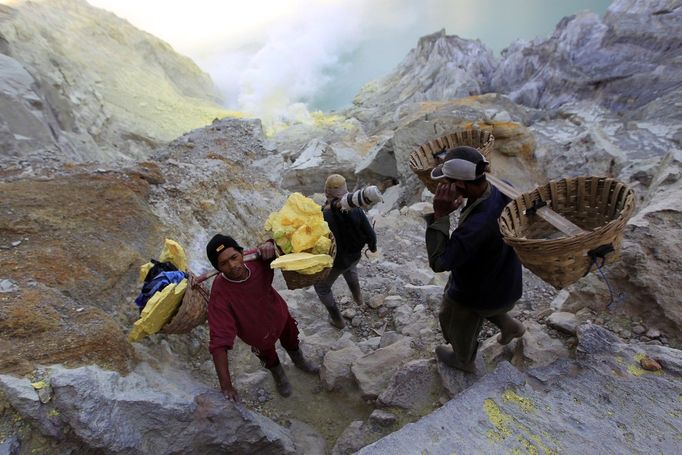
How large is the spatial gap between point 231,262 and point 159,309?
507 millimetres

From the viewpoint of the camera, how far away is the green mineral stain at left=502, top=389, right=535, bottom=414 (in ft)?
7.79

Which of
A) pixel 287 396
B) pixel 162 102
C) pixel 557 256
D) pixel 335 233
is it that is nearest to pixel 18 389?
pixel 287 396

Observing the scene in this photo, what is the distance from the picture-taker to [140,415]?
2.38 m

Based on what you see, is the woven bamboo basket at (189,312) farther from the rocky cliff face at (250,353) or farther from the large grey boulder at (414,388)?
the large grey boulder at (414,388)

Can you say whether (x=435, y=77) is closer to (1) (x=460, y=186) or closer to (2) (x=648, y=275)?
(2) (x=648, y=275)

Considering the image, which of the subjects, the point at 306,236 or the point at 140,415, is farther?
the point at 306,236

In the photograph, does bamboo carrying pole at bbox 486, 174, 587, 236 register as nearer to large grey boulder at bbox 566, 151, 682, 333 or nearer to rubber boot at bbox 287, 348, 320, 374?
large grey boulder at bbox 566, 151, 682, 333

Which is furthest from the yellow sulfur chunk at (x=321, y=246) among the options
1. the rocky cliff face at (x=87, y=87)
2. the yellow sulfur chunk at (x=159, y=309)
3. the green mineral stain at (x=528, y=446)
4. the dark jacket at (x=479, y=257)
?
the rocky cliff face at (x=87, y=87)

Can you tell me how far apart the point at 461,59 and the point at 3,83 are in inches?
1163

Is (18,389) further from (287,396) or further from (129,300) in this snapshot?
(287,396)

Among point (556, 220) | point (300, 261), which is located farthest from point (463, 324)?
point (300, 261)

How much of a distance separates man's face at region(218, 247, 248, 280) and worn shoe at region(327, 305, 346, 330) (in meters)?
1.93

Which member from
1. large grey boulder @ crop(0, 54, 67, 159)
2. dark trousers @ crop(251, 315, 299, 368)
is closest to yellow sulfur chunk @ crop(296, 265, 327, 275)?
dark trousers @ crop(251, 315, 299, 368)

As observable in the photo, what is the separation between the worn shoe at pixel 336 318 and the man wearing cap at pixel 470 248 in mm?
1818
